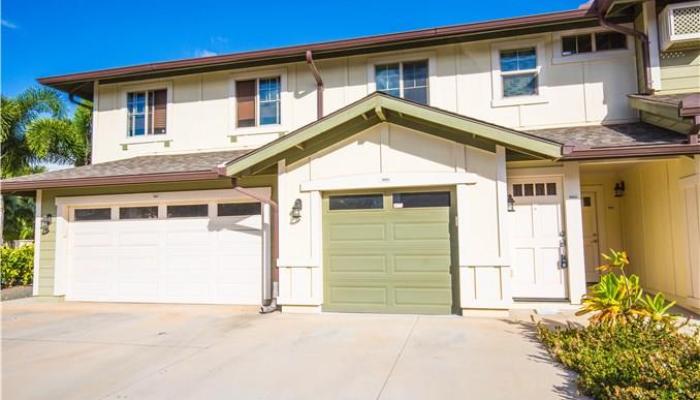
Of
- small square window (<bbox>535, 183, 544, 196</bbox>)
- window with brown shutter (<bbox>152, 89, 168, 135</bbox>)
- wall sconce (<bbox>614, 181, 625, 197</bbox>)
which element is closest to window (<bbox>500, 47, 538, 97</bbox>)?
small square window (<bbox>535, 183, 544, 196</bbox>)

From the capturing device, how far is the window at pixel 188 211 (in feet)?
30.8

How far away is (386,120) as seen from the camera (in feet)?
24.9

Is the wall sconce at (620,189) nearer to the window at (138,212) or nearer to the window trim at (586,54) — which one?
the window trim at (586,54)

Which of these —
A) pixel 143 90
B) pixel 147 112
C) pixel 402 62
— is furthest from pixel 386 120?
pixel 143 90

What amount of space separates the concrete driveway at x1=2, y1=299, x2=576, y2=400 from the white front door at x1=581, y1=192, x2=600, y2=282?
4.24 meters

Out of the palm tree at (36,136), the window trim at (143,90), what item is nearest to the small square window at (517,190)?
the window trim at (143,90)

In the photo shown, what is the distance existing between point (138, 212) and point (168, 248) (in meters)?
1.14

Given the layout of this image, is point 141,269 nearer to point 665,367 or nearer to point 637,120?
point 665,367

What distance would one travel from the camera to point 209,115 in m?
10.5

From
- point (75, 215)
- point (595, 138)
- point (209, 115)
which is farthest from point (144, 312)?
point (595, 138)

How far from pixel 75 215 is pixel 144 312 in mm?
3513

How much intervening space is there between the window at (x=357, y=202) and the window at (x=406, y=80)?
9.25 ft

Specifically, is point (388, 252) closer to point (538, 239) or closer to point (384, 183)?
point (384, 183)

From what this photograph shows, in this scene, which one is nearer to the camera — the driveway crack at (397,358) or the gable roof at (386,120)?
the driveway crack at (397,358)
